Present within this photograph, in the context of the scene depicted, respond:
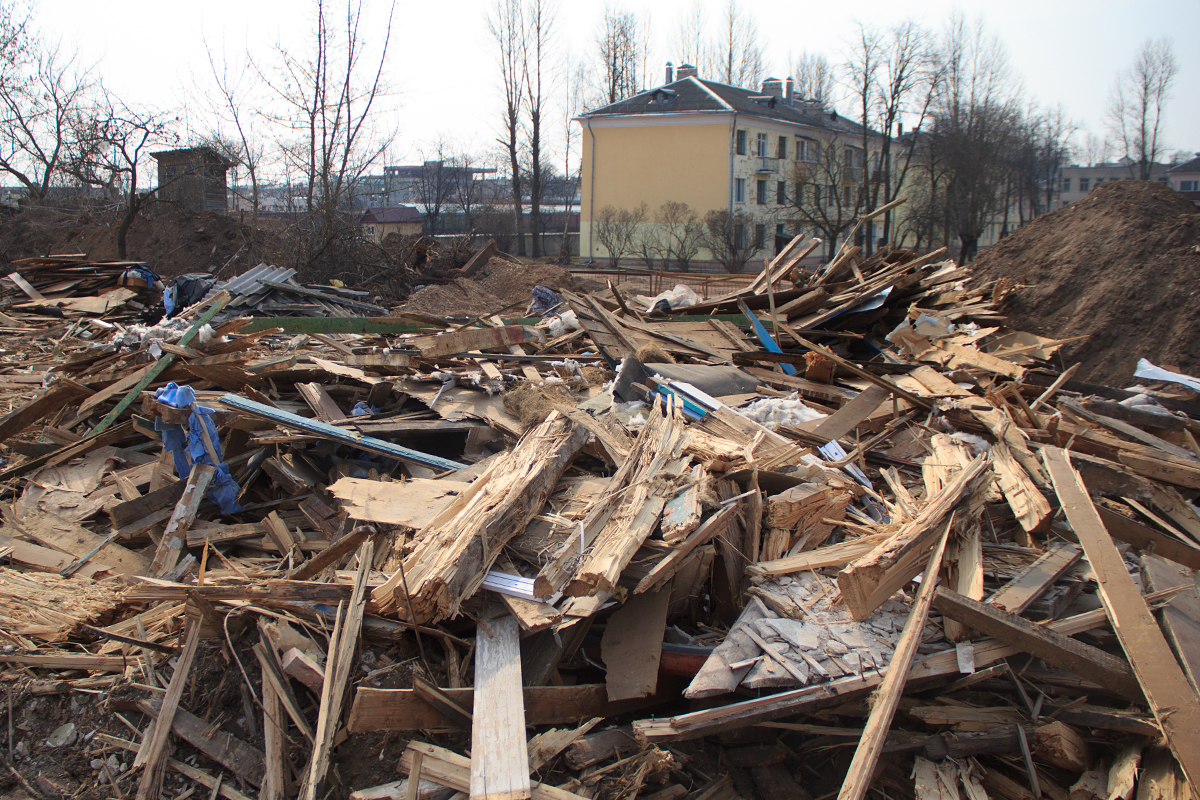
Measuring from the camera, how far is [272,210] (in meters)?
18.1

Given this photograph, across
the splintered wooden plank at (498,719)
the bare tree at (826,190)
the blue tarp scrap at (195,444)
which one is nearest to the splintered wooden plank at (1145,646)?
the splintered wooden plank at (498,719)

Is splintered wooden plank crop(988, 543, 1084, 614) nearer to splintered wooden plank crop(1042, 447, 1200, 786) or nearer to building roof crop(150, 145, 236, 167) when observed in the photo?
splintered wooden plank crop(1042, 447, 1200, 786)

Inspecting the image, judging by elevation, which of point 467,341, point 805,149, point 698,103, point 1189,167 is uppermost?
point 1189,167

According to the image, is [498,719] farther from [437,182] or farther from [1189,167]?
[1189,167]

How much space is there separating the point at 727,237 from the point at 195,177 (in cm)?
2204

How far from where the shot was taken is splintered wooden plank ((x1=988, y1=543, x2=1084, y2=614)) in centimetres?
292

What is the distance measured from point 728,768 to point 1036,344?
6.23 metres

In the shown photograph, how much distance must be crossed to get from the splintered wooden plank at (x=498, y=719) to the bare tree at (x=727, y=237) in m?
28.5

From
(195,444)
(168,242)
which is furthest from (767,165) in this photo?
(195,444)

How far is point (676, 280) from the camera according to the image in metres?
19.3

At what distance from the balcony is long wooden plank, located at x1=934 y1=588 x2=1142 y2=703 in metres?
38.2

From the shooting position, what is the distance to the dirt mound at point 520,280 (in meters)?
17.2

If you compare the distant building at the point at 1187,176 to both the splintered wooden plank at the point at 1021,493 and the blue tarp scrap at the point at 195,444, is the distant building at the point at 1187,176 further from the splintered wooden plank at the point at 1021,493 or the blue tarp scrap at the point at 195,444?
the blue tarp scrap at the point at 195,444

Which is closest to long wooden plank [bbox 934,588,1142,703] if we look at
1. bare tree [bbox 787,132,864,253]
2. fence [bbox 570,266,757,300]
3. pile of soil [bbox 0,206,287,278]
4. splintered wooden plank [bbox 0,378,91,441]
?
splintered wooden plank [bbox 0,378,91,441]
